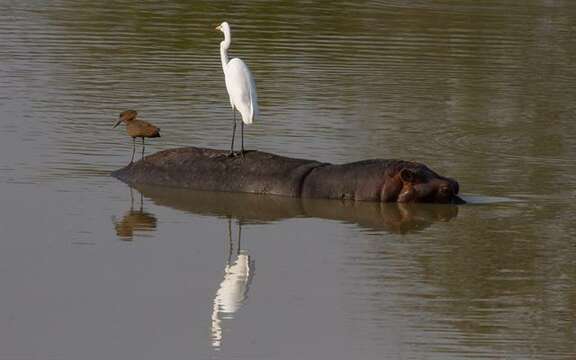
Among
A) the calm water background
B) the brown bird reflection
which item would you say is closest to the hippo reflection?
the calm water background

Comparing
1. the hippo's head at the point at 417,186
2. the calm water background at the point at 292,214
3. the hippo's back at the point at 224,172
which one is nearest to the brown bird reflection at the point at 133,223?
the calm water background at the point at 292,214

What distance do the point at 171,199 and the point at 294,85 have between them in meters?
8.18

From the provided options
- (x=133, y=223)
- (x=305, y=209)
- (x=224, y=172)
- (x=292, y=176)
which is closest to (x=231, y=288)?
(x=133, y=223)

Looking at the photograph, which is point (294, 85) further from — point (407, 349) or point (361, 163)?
point (407, 349)

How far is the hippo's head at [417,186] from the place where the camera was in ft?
53.9

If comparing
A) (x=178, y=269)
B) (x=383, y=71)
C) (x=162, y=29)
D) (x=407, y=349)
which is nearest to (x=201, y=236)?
(x=178, y=269)

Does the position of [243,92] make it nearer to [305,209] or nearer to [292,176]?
[292,176]

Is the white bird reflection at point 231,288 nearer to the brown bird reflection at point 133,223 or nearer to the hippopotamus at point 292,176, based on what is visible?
the brown bird reflection at point 133,223

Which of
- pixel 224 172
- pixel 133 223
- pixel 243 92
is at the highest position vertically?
pixel 243 92

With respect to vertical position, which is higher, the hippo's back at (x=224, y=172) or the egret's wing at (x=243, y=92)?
the egret's wing at (x=243, y=92)

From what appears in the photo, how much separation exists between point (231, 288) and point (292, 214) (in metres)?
3.16

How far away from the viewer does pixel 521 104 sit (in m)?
24.0

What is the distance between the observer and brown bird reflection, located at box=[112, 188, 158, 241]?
1517cm

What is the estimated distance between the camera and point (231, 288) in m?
13.1
